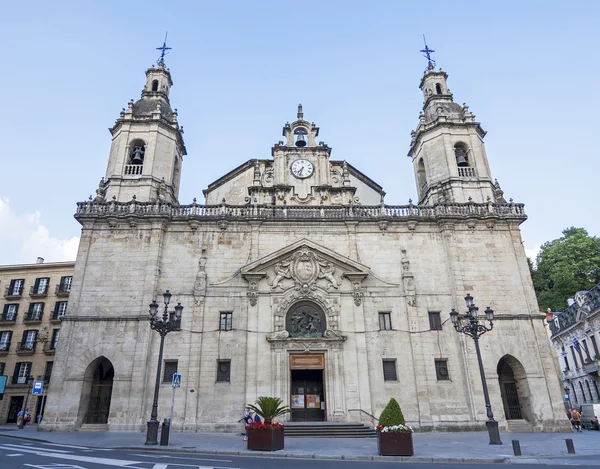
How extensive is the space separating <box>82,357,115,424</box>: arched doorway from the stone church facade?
0.11m

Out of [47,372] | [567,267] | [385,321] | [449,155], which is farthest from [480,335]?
[47,372]

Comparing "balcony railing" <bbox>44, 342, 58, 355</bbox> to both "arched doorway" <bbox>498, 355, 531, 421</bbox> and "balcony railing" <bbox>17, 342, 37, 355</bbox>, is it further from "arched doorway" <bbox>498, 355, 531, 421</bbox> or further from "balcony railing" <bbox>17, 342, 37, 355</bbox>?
"arched doorway" <bbox>498, 355, 531, 421</bbox>

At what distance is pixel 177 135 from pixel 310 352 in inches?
718

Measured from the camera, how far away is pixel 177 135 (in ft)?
97.3

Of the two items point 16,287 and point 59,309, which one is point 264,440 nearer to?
point 59,309

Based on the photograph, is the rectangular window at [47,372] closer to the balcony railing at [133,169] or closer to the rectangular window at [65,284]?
the rectangular window at [65,284]

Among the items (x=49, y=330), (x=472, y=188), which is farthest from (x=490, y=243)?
(x=49, y=330)

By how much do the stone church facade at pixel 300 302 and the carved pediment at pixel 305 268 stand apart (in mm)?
86

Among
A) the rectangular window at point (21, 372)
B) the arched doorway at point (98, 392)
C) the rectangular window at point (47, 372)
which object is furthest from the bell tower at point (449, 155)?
the rectangular window at point (21, 372)

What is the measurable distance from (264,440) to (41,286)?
100 ft

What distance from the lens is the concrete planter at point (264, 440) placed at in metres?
13.2

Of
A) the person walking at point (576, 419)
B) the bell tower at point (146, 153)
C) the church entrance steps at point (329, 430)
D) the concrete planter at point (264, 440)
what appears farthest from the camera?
the bell tower at point (146, 153)

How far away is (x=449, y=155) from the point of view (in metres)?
28.3

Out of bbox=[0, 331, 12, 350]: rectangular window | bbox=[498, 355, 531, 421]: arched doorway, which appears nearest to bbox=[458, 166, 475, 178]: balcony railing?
bbox=[498, 355, 531, 421]: arched doorway
